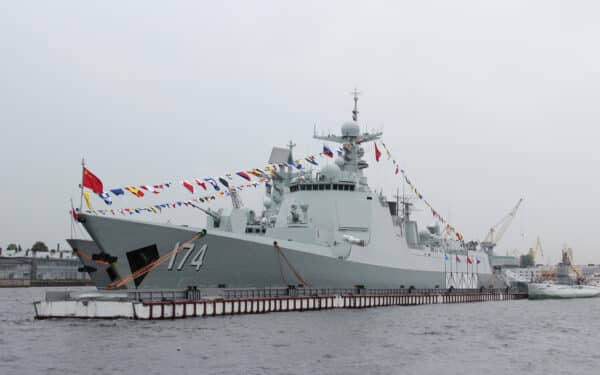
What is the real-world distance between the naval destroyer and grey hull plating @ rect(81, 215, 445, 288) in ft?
0.14

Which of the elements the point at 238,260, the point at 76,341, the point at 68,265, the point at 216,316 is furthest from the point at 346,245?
the point at 68,265

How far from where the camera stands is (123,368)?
16391 millimetres

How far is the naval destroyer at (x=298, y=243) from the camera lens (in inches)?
1102

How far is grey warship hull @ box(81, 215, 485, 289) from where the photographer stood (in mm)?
27625

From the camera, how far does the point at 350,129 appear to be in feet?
138

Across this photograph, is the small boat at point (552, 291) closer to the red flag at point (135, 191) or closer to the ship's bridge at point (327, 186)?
the ship's bridge at point (327, 186)

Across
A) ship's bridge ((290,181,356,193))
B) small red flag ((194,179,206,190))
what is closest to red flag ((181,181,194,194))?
small red flag ((194,179,206,190))

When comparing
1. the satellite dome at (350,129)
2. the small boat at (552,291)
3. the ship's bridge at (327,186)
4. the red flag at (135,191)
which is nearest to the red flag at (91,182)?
the red flag at (135,191)

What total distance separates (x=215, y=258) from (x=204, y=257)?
474 millimetres

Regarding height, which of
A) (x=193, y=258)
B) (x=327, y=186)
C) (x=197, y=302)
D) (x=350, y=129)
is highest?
(x=350, y=129)

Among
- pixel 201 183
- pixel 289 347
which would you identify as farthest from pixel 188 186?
pixel 289 347

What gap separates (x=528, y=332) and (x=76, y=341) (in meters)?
17.8

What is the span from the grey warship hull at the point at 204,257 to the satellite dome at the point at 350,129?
11.1m

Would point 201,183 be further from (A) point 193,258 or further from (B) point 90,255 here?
(B) point 90,255
